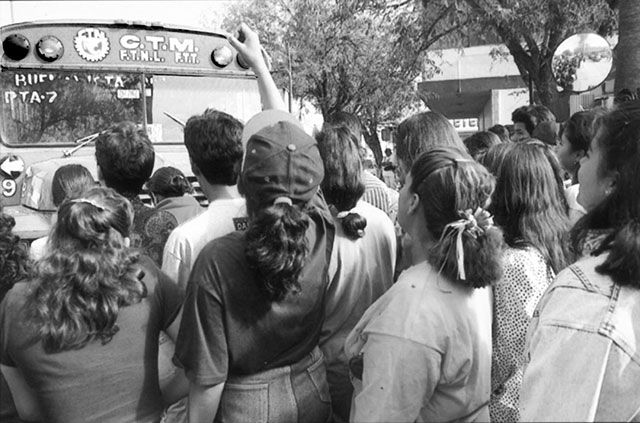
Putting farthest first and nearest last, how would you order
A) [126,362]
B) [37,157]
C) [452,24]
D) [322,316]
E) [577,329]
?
1. [452,24]
2. [37,157]
3. [322,316]
4. [126,362]
5. [577,329]

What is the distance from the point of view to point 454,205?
190 centimetres

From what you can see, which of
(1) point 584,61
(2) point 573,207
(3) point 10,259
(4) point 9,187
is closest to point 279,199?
(3) point 10,259

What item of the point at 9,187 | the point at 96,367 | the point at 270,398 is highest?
the point at 9,187

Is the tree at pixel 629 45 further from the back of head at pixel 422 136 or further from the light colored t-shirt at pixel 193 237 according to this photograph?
the light colored t-shirt at pixel 193 237

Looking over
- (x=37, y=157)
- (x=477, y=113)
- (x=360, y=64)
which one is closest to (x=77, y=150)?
(x=37, y=157)

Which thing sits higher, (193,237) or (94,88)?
(94,88)

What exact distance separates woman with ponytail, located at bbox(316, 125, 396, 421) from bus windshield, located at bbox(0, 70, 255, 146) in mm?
3715

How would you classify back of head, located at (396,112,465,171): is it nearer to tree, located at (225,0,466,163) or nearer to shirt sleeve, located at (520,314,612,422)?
shirt sleeve, located at (520,314,612,422)

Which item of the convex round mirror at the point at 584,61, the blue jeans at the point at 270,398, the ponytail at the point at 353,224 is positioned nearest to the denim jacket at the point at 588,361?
the blue jeans at the point at 270,398

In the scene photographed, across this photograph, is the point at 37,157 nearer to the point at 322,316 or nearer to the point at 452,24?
the point at 322,316

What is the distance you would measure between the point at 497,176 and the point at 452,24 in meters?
9.49

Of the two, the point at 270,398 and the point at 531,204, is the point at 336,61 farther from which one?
the point at 270,398

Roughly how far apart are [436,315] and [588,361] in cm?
62

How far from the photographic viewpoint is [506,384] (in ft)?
7.55
